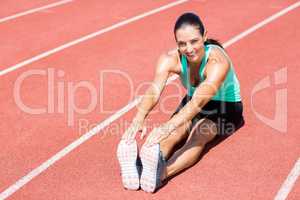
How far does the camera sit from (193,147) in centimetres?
512

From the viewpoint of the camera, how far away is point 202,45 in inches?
195

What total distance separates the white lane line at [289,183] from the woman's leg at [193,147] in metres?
0.81

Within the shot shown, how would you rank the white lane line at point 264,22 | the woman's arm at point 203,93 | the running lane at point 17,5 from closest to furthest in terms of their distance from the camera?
the woman's arm at point 203,93 < the white lane line at point 264,22 < the running lane at point 17,5

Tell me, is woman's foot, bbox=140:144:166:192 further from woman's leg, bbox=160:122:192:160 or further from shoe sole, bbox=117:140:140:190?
woman's leg, bbox=160:122:192:160

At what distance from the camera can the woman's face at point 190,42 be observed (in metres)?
4.78

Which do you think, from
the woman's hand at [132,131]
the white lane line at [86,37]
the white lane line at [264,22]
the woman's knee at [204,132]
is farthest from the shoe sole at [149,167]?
the white lane line at [264,22]

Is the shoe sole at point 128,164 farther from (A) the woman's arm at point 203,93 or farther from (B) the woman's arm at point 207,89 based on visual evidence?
(B) the woman's arm at point 207,89

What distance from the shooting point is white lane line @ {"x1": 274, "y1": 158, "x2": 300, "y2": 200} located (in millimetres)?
4668

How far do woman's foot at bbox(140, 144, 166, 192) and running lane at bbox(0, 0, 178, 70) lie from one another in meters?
3.90

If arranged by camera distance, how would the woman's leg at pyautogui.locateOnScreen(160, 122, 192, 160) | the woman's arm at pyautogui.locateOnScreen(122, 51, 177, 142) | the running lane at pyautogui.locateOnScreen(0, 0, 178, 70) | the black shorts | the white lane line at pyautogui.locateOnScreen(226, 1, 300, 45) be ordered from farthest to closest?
the white lane line at pyautogui.locateOnScreen(226, 1, 300, 45) < the running lane at pyautogui.locateOnScreen(0, 0, 178, 70) < the black shorts < the woman's leg at pyautogui.locateOnScreen(160, 122, 192, 160) < the woman's arm at pyautogui.locateOnScreen(122, 51, 177, 142)

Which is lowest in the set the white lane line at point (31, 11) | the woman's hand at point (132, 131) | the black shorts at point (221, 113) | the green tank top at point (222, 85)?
the black shorts at point (221, 113)

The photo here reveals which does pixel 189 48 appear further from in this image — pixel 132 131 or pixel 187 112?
pixel 132 131

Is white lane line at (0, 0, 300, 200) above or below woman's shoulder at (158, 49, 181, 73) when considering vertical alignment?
below

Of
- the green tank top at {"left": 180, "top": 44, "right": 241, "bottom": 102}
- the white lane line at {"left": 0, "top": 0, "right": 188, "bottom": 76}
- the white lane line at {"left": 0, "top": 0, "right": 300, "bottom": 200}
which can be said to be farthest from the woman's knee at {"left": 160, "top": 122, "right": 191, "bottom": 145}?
the white lane line at {"left": 0, "top": 0, "right": 188, "bottom": 76}
